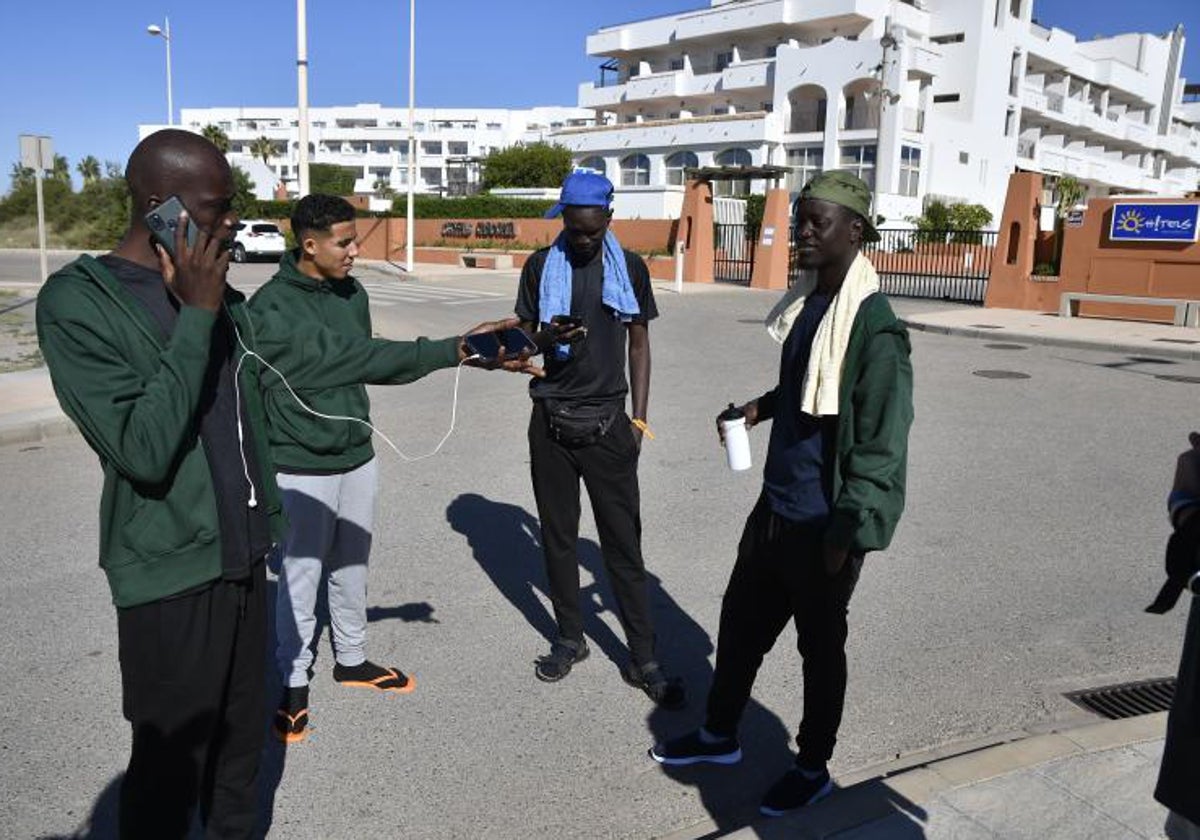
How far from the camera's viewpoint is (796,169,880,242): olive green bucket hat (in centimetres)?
284

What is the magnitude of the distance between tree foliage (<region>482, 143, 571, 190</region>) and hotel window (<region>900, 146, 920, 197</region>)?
72.0ft

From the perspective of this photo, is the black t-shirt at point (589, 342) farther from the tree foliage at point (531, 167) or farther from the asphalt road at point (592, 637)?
the tree foliage at point (531, 167)

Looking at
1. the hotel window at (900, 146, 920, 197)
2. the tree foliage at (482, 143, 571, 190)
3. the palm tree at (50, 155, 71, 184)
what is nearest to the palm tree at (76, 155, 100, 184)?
the palm tree at (50, 155, 71, 184)

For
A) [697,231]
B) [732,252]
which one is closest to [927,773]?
[697,231]

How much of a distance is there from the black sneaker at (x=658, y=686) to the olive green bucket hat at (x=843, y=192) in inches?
78.1

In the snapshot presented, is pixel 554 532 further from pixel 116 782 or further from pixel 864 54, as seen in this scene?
pixel 864 54

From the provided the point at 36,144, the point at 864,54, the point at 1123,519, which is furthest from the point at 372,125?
the point at 1123,519

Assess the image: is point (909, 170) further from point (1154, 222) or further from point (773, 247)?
point (1154, 222)

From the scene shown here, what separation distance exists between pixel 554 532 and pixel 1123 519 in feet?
14.8

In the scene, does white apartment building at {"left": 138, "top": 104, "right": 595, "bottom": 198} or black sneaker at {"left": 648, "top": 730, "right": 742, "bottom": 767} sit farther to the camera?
white apartment building at {"left": 138, "top": 104, "right": 595, "bottom": 198}

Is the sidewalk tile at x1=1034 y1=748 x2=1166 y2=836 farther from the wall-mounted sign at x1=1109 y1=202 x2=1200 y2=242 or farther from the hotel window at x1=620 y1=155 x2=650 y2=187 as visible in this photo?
the hotel window at x1=620 y1=155 x2=650 y2=187

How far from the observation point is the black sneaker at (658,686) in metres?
3.88

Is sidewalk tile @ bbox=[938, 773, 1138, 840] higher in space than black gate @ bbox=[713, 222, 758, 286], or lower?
lower

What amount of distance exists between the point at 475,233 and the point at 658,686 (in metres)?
38.9
